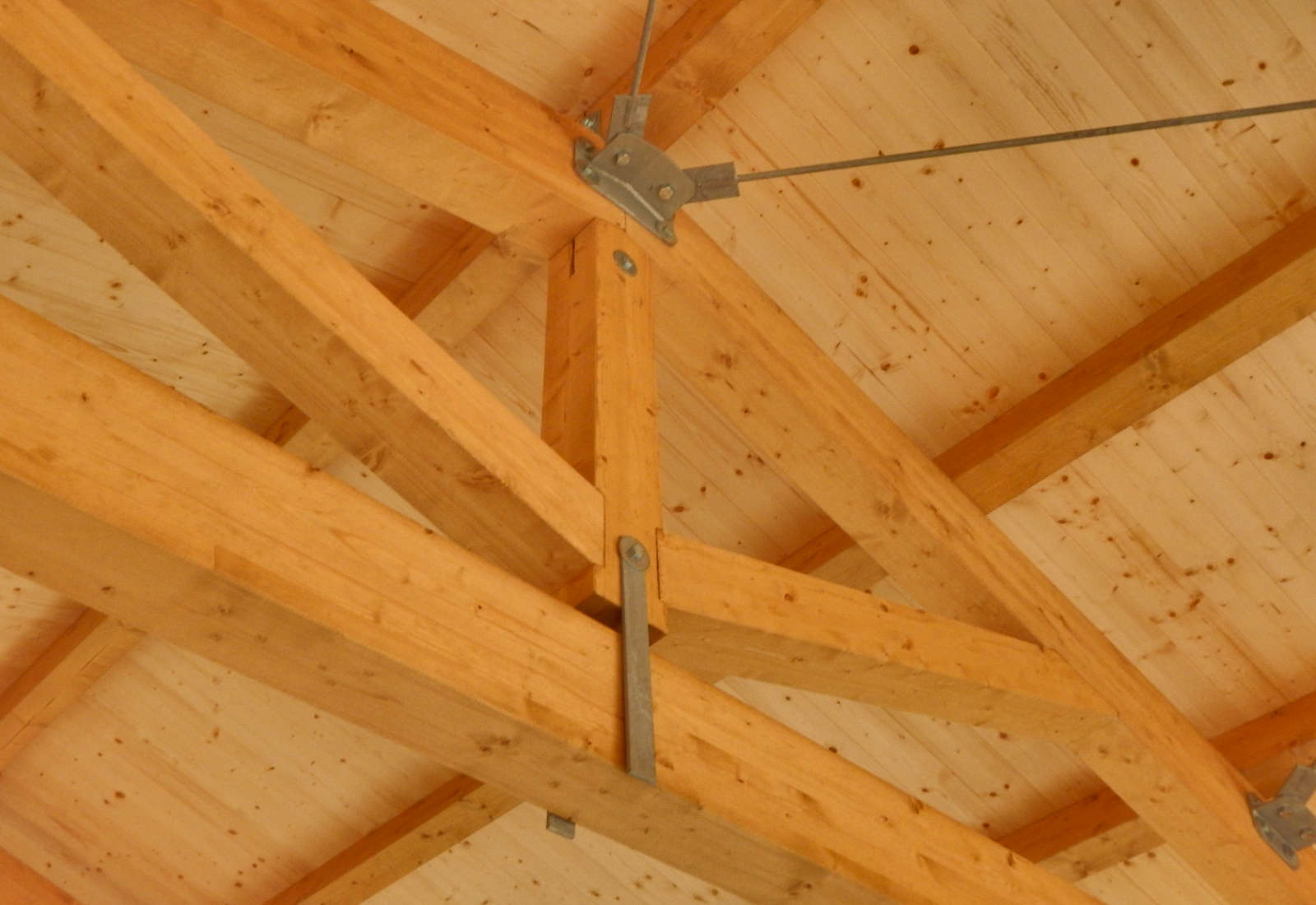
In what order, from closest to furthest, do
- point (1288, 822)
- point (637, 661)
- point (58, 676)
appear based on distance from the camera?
point (637, 661) < point (1288, 822) < point (58, 676)

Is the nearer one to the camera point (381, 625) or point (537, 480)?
point (381, 625)

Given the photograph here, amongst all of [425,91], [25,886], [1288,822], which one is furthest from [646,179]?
[25,886]

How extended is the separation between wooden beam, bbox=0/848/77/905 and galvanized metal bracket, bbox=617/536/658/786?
333cm

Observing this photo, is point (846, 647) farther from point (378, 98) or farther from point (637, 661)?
point (378, 98)

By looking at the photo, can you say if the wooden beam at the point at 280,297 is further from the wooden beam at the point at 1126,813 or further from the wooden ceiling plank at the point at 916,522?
the wooden beam at the point at 1126,813

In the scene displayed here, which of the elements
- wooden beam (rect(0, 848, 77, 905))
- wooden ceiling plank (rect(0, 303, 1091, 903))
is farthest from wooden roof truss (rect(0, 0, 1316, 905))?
wooden beam (rect(0, 848, 77, 905))

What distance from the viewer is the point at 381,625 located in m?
1.65

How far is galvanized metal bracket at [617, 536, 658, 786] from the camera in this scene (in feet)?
5.97

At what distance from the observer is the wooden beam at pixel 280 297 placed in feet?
5.45

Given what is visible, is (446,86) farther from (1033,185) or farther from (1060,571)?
(1060,571)

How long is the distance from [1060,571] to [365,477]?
1666 millimetres

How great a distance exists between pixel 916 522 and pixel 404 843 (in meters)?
1.91

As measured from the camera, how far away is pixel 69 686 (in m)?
3.78

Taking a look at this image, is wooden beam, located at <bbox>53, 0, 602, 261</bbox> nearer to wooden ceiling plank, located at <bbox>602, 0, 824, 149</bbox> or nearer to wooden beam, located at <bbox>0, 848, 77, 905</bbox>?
wooden ceiling plank, located at <bbox>602, 0, 824, 149</bbox>
